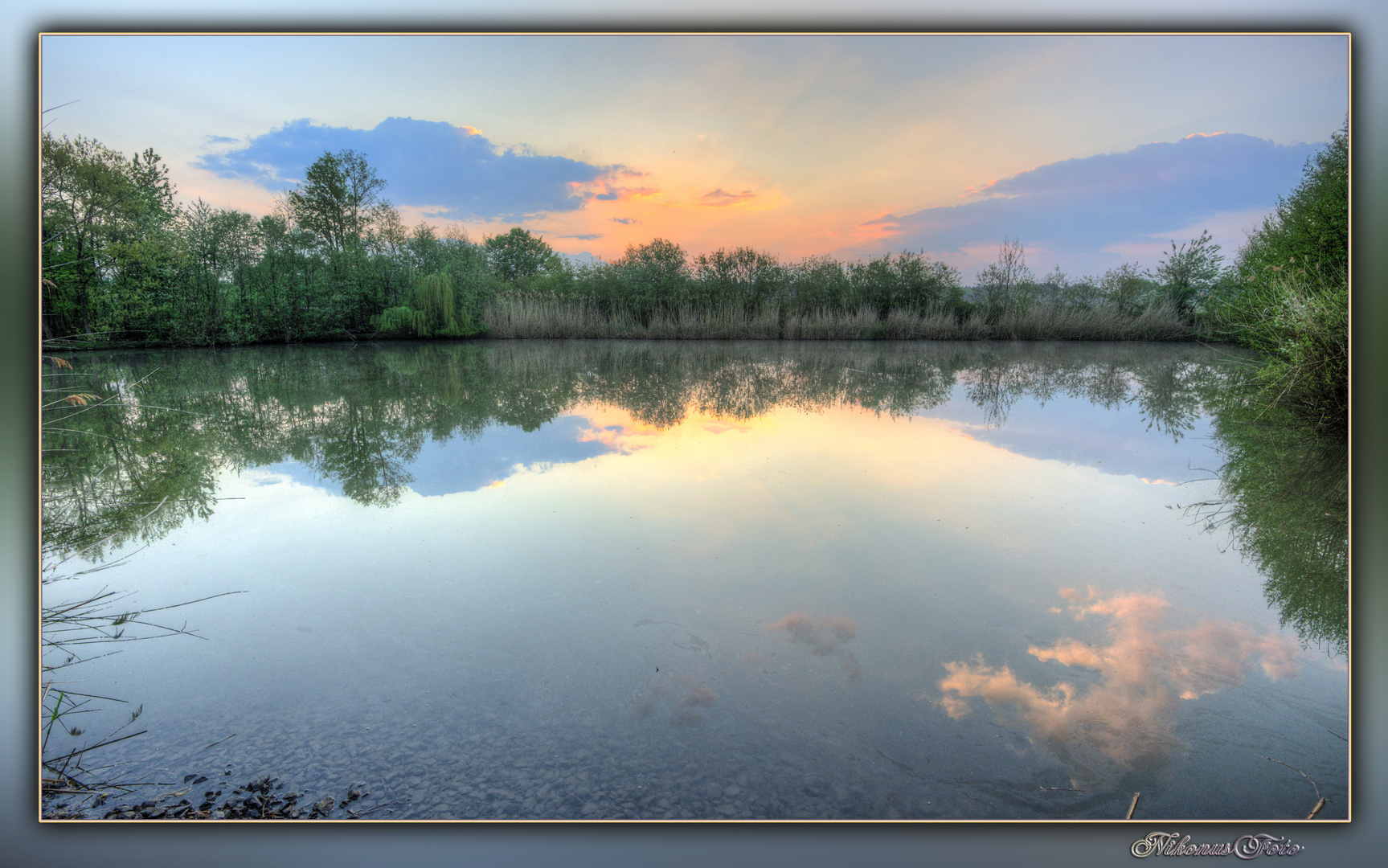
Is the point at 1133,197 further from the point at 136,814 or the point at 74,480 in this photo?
the point at 74,480

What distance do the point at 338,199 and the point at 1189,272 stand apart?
47.0ft

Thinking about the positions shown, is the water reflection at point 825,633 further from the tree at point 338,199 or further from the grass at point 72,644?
the tree at point 338,199

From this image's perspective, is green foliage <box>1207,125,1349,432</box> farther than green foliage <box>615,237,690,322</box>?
No

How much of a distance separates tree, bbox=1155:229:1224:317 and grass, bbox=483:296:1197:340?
28.3 inches

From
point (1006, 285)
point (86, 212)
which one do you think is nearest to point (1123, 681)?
point (86, 212)

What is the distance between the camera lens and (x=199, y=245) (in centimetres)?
994

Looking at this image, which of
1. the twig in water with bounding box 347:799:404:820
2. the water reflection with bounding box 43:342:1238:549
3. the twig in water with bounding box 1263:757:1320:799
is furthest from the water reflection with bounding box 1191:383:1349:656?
the twig in water with bounding box 347:799:404:820

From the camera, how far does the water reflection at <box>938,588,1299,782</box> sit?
127 cm

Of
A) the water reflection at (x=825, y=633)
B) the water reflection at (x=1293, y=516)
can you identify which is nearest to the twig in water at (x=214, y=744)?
the water reflection at (x=825, y=633)

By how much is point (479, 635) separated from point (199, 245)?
39.0 ft

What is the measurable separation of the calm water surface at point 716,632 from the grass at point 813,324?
9548mm

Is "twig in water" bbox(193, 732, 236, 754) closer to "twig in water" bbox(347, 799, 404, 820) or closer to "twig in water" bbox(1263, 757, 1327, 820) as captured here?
"twig in water" bbox(347, 799, 404, 820)

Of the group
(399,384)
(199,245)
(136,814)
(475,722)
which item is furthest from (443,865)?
(199,245)

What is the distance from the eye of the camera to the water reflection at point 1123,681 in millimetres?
1267
